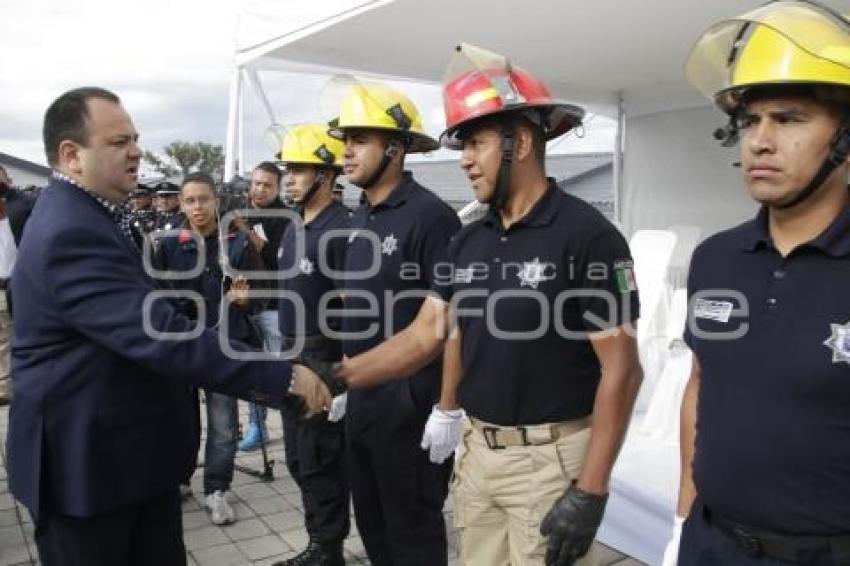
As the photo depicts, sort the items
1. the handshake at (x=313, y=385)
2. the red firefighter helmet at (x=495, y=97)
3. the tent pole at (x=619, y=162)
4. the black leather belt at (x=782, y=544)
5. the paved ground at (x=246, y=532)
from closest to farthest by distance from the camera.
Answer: the black leather belt at (x=782, y=544) → the red firefighter helmet at (x=495, y=97) → the handshake at (x=313, y=385) → the paved ground at (x=246, y=532) → the tent pole at (x=619, y=162)

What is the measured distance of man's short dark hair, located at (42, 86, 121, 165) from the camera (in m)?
2.17

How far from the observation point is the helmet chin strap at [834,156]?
1517 mm

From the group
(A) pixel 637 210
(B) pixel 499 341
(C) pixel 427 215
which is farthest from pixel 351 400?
(A) pixel 637 210

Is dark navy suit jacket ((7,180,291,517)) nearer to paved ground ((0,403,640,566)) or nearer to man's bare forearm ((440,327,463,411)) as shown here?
man's bare forearm ((440,327,463,411))

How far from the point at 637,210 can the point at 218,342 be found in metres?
7.06

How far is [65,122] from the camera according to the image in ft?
7.14

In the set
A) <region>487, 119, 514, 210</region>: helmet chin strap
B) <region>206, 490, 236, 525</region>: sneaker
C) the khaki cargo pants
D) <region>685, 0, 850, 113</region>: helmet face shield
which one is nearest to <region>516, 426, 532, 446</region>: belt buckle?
the khaki cargo pants

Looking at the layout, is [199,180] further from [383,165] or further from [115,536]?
[115,536]

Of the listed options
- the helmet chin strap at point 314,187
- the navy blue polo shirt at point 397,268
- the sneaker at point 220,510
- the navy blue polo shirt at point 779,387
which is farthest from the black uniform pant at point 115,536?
the helmet chin strap at point 314,187

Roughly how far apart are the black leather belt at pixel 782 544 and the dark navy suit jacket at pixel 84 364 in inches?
61.8

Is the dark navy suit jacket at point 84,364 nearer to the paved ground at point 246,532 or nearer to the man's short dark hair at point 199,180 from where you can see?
the paved ground at point 246,532

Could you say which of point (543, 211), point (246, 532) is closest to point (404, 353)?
point (543, 211)

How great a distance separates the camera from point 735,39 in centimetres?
179

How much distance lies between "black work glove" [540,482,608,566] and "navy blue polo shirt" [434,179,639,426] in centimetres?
24
